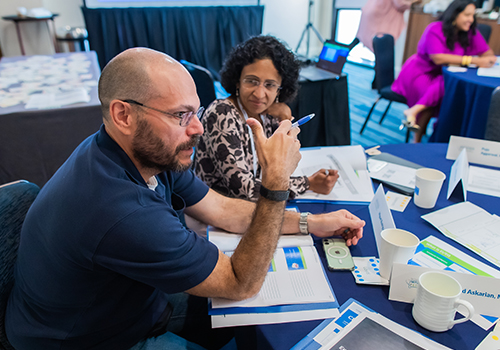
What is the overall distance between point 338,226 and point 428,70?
10.1 feet

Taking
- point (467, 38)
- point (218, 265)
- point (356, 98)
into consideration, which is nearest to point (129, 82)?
point (218, 265)

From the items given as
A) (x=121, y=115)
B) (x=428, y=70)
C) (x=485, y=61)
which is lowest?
(x=428, y=70)

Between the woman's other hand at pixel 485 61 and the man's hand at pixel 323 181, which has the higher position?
the woman's other hand at pixel 485 61

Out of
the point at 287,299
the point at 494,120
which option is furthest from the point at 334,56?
the point at 287,299

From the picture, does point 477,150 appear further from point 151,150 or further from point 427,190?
point 151,150

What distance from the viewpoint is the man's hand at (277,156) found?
868 millimetres

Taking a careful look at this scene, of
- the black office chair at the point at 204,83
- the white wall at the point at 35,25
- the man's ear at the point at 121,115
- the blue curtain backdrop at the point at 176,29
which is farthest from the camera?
the white wall at the point at 35,25

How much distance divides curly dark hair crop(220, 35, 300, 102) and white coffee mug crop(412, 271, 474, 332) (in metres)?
1.04

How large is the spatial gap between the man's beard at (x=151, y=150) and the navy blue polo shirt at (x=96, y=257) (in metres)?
0.04

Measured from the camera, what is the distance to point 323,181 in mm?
1202

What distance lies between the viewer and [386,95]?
136 inches

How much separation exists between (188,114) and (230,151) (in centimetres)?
46

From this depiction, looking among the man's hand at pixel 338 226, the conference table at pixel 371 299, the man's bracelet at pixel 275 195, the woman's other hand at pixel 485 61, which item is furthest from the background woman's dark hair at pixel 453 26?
the man's bracelet at pixel 275 195

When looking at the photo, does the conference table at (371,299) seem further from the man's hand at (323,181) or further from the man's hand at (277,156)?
the man's hand at (277,156)
